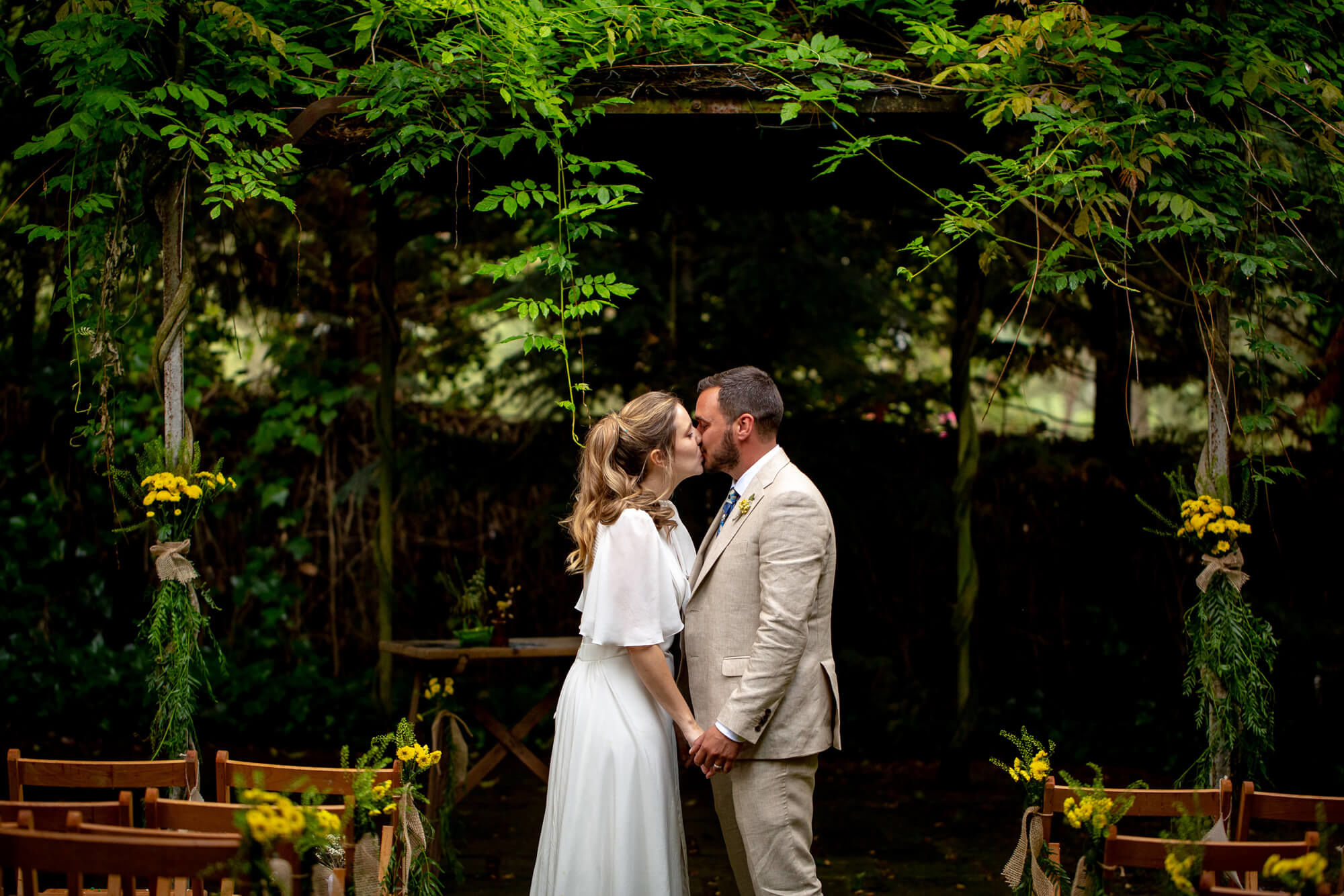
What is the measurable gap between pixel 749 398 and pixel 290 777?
186cm

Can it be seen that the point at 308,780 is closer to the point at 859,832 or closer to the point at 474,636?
the point at 474,636

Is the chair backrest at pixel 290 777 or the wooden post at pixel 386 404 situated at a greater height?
the wooden post at pixel 386 404

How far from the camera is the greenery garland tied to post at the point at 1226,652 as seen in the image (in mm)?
4324

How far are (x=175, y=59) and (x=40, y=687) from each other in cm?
534

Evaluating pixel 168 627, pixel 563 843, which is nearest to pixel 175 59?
pixel 168 627

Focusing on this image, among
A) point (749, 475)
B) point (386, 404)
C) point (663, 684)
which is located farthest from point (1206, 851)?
point (386, 404)

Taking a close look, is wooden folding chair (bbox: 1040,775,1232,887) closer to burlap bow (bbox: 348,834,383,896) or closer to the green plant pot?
burlap bow (bbox: 348,834,383,896)

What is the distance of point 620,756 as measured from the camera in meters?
3.49

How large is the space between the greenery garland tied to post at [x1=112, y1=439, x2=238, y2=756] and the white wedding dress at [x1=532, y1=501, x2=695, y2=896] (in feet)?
5.51

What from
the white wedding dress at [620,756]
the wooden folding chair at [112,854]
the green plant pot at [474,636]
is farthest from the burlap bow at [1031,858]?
the green plant pot at [474,636]

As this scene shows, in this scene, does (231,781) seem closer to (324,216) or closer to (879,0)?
(879,0)

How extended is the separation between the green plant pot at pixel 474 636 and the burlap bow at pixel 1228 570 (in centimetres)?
331

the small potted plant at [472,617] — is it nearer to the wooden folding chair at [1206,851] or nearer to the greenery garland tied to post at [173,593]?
the greenery garland tied to post at [173,593]

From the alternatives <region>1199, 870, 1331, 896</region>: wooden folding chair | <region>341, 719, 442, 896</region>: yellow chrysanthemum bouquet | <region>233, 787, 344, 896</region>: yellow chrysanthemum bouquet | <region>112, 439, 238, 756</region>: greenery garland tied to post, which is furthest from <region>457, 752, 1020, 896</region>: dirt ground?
<region>1199, 870, 1331, 896</region>: wooden folding chair
